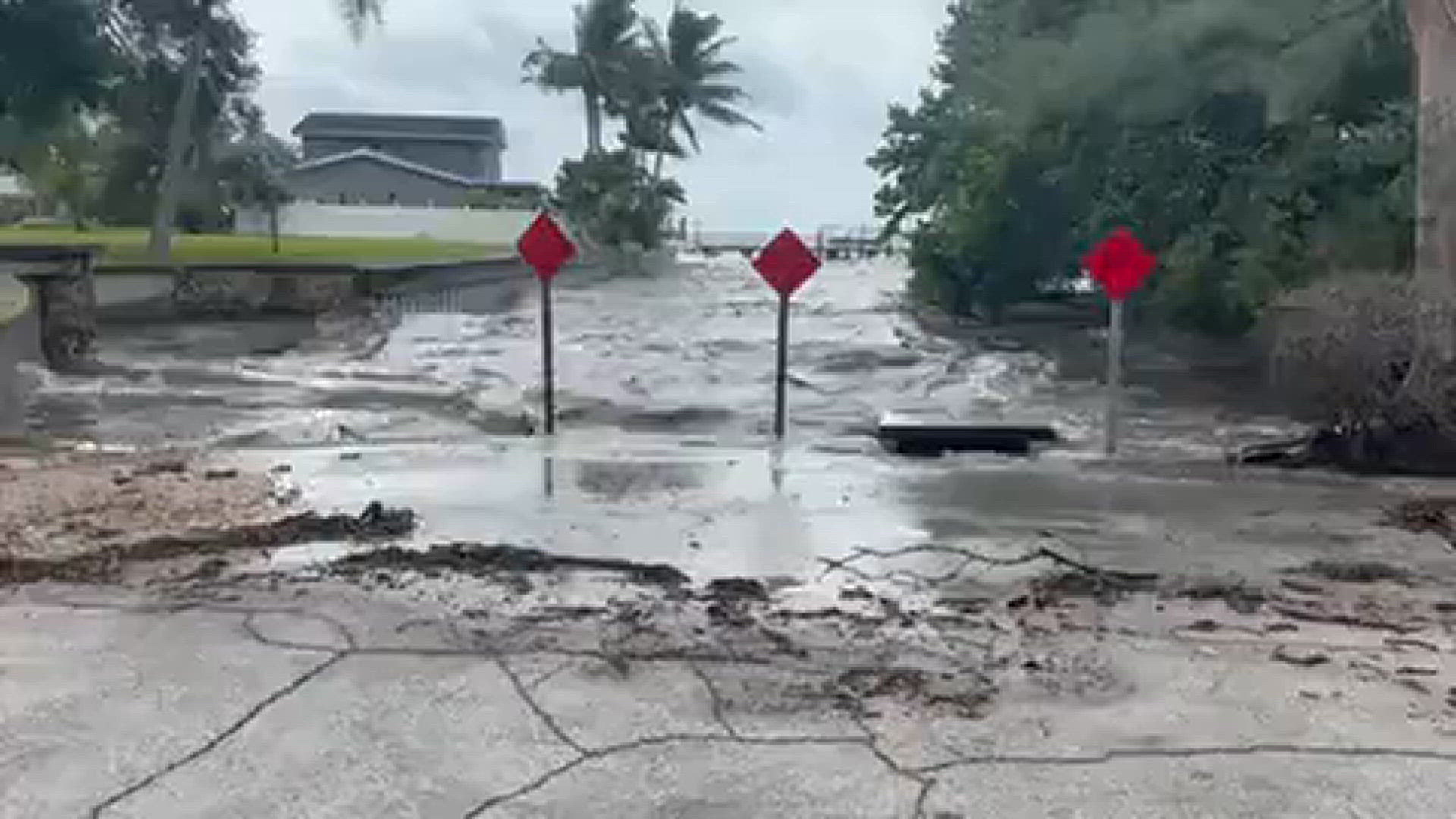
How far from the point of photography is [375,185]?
57.1 m

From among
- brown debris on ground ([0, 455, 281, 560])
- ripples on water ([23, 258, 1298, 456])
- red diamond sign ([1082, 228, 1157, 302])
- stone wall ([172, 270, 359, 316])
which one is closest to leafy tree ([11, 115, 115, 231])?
stone wall ([172, 270, 359, 316])

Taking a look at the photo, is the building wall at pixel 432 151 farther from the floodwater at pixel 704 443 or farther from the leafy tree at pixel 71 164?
the floodwater at pixel 704 443

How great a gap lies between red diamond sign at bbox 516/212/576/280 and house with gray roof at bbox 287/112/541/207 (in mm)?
43360

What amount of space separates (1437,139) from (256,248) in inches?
1120

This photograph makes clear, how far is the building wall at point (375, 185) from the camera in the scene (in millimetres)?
56531

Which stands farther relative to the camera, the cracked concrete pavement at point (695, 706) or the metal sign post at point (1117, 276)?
the metal sign post at point (1117, 276)

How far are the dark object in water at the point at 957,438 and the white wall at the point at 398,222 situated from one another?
39.9m

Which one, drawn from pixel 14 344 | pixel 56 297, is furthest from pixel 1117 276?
pixel 56 297

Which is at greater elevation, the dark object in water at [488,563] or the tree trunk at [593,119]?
the tree trunk at [593,119]

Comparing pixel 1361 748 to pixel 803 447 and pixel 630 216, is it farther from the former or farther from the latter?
pixel 630 216

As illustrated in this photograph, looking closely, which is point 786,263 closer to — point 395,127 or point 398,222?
point 398,222

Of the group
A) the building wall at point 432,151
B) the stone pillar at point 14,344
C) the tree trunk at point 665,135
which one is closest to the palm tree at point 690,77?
the tree trunk at point 665,135

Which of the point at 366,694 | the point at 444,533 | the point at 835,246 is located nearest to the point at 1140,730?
the point at 366,694

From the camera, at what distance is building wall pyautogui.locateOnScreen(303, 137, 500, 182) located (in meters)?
64.1
